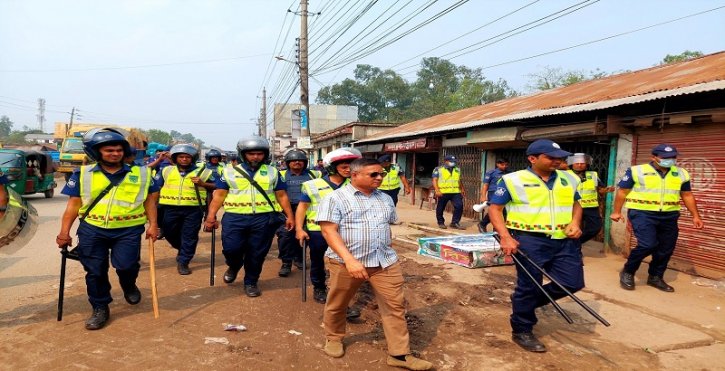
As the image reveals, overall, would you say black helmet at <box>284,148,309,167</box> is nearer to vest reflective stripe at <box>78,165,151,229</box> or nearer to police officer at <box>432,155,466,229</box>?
vest reflective stripe at <box>78,165,151,229</box>

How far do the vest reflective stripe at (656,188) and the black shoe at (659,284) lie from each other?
3.08 ft

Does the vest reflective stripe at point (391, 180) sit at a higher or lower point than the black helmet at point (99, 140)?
lower

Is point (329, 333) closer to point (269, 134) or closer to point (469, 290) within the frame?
point (469, 290)

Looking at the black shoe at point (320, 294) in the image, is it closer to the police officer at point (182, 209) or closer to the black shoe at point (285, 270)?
the black shoe at point (285, 270)

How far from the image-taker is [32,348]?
139 inches

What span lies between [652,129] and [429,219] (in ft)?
20.0

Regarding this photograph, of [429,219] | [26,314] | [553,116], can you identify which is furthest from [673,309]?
[429,219]

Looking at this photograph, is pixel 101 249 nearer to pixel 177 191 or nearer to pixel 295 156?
pixel 177 191

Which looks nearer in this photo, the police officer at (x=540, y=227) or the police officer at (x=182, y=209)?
the police officer at (x=540, y=227)

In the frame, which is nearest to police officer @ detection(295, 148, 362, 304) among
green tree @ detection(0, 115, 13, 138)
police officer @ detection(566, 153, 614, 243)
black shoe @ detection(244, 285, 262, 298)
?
black shoe @ detection(244, 285, 262, 298)

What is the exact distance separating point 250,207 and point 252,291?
3.14ft

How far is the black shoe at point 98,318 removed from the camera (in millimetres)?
3914

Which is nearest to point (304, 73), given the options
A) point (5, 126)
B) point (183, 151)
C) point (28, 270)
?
A: point (183, 151)

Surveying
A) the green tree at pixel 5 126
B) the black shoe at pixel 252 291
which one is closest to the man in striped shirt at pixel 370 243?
the black shoe at pixel 252 291
